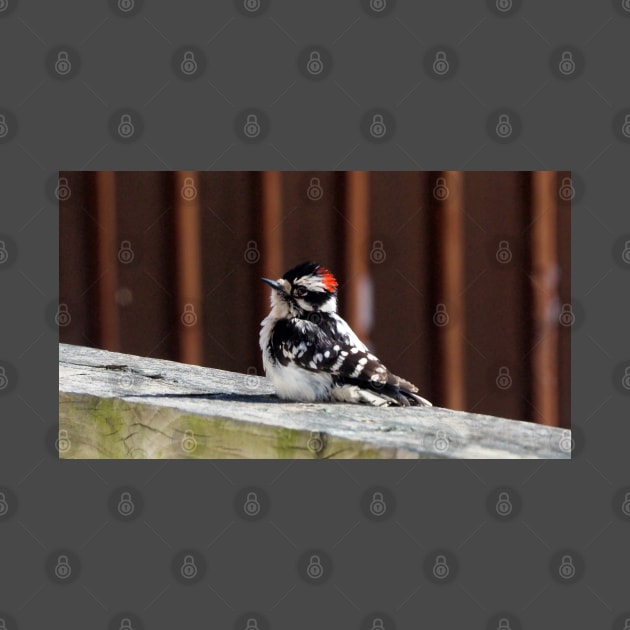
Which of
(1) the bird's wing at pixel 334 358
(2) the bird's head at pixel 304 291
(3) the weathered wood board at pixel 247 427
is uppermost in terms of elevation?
(2) the bird's head at pixel 304 291

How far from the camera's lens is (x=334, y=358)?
414 cm

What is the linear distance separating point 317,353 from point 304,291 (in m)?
0.34

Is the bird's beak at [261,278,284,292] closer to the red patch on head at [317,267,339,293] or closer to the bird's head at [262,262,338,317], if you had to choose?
the bird's head at [262,262,338,317]

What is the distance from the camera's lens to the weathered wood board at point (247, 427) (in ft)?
11.0

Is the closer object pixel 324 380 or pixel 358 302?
pixel 324 380

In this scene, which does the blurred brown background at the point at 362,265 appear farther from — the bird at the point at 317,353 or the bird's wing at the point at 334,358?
the bird's wing at the point at 334,358

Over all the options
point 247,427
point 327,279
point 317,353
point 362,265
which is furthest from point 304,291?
point 247,427

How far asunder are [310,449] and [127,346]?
73.7 inches

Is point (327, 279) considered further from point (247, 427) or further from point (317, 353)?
point (247, 427)

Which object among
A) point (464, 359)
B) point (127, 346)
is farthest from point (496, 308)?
point (127, 346)

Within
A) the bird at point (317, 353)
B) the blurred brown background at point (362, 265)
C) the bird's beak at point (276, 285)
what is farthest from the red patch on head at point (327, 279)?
the blurred brown background at point (362, 265)

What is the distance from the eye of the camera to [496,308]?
15.5 ft

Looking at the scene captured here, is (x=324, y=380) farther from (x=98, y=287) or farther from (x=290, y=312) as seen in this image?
(x=98, y=287)

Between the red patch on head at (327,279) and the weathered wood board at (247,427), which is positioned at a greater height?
the red patch on head at (327,279)
